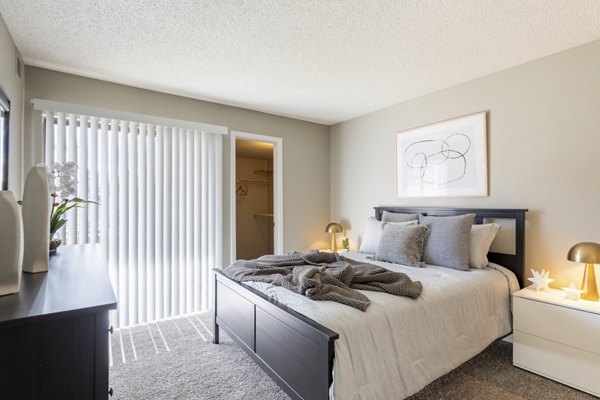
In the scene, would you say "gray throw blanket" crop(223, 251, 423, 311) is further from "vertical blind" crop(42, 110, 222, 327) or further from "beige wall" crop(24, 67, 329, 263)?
"beige wall" crop(24, 67, 329, 263)

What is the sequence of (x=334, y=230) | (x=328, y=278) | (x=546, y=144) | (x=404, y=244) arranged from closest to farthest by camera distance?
(x=328, y=278), (x=546, y=144), (x=404, y=244), (x=334, y=230)

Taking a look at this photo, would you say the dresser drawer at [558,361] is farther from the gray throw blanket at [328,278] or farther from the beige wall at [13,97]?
the beige wall at [13,97]

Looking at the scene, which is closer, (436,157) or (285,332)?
(285,332)

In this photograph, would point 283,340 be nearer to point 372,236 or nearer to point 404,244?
point 404,244

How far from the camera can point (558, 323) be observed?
215cm

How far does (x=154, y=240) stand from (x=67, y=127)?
134cm

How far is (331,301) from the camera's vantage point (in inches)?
71.0

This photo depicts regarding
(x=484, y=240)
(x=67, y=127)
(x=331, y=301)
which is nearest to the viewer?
(x=331, y=301)

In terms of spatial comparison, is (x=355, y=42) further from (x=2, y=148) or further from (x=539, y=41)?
(x=2, y=148)

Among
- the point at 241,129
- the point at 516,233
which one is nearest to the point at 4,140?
the point at 241,129

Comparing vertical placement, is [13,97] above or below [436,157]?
above

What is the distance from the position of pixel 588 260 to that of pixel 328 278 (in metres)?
1.78

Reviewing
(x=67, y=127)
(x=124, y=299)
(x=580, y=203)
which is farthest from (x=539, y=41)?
(x=124, y=299)

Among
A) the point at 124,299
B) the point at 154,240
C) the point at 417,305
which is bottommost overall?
the point at 124,299
